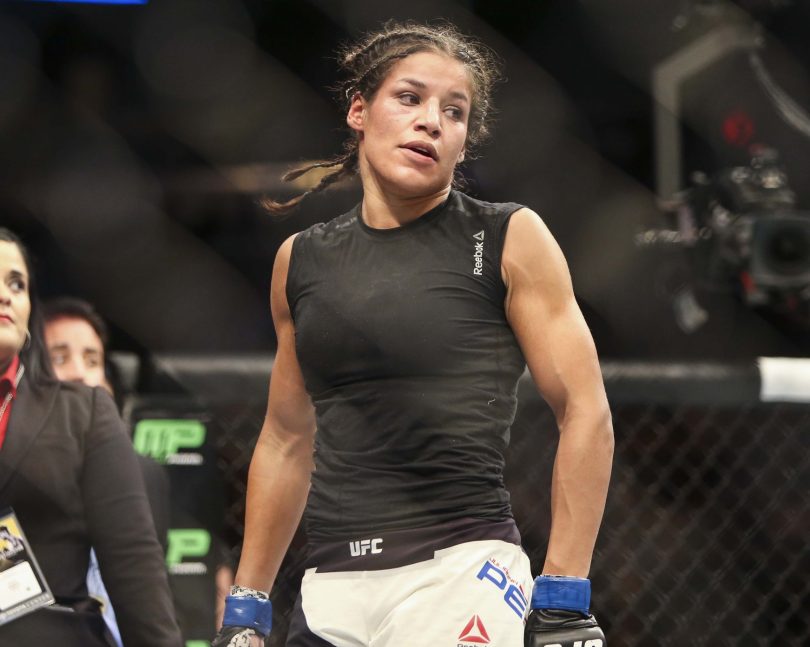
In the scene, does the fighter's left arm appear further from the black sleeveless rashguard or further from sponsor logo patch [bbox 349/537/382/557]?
sponsor logo patch [bbox 349/537/382/557]

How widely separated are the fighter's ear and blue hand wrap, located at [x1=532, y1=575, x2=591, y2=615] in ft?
2.09

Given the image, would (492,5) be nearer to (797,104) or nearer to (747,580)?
(797,104)

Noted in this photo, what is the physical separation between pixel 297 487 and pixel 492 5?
2.95 metres

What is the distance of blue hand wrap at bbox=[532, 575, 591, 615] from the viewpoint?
131cm

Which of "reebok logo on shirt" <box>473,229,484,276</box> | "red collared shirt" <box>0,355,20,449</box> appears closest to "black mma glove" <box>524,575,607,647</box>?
"reebok logo on shirt" <box>473,229,484,276</box>

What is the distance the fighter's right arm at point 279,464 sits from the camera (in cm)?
158

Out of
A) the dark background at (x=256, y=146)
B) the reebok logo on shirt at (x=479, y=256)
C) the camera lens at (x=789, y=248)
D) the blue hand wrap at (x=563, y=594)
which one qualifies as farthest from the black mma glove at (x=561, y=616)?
the dark background at (x=256, y=146)

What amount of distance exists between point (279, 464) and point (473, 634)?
1.30ft

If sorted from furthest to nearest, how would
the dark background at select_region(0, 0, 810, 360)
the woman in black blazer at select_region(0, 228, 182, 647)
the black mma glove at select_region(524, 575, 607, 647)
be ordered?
the dark background at select_region(0, 0, 810, 360), the woman in black blazer at select_region(0, 228, 182, 647), the black mma glove at select_region(524, 575, 607, 647)

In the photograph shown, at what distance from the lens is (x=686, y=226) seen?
137 inches

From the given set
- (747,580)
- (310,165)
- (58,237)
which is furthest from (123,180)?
(310,165)

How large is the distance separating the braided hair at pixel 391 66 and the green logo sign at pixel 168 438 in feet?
3.16

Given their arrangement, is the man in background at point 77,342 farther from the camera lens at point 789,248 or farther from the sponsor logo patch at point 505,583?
the camera lens at point 789,248

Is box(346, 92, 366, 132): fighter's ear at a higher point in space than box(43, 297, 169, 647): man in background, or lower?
higher
